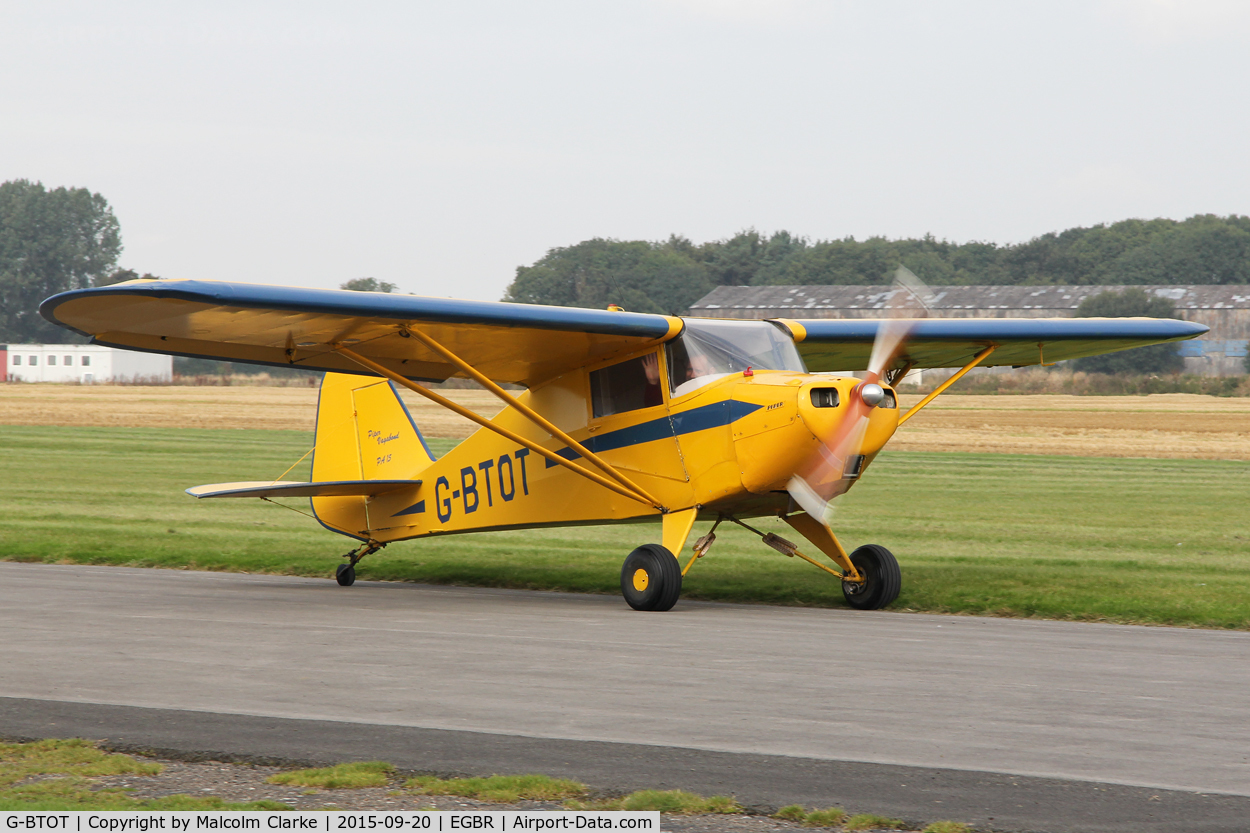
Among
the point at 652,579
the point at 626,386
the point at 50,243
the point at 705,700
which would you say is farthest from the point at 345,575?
the point at 50,243

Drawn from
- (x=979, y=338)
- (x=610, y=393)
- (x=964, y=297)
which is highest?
(x=964, y=297)

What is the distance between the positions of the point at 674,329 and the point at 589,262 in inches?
4479

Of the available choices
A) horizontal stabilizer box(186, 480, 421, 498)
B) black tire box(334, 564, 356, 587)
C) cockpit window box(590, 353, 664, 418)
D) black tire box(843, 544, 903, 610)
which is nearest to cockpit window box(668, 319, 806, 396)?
cockpit window box(590, 353, 664, 418)

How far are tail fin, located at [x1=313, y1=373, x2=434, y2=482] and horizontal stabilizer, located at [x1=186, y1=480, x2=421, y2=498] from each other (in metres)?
0.39

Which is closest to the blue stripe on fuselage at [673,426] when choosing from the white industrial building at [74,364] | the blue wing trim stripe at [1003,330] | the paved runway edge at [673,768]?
the blue wing trim stripe at [1003,330]

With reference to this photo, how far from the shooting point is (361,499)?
50.9ft

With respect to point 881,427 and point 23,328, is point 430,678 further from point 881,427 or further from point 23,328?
point 23,328

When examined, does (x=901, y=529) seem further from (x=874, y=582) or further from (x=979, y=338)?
(x=874, y=582)

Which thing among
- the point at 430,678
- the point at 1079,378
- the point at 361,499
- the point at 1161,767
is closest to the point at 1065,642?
the point at 1161,767

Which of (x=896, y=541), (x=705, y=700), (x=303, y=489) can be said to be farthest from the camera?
(x=896, y=541)

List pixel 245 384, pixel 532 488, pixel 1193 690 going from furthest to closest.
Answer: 1. pixel 245 384
2. pixel 532 488
3. pixel 1193 690

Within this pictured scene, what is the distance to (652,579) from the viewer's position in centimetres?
1161

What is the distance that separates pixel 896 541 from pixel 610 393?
21.2 ft

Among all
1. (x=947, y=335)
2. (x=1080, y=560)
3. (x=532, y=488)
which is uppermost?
(x=947, y=335)
